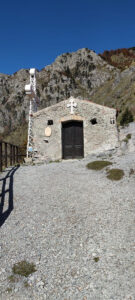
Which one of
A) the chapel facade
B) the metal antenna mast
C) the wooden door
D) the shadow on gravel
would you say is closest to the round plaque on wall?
the chapel facade

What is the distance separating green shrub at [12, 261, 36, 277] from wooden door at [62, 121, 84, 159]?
10.1 metres

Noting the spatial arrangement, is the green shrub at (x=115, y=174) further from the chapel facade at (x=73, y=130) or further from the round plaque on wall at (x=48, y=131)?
the round plaque on wall at (x=48, y=131)

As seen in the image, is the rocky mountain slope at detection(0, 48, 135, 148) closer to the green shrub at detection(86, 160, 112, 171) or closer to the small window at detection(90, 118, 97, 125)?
the small window at detection(90, 118, 97, 125)

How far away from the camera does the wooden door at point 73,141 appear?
13.3 m

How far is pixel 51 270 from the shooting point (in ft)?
10.5

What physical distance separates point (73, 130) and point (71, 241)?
9914mm

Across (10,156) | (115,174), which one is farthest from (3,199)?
(10,156)

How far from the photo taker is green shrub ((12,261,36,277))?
3.15 meters

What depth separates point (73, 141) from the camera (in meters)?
13.3

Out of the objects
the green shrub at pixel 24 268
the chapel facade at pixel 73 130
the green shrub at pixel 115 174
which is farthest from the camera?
the chapel facade at pixel 73 130

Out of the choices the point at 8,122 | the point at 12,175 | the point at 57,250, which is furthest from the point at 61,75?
the point at 57,250

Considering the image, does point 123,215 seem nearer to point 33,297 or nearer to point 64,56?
point 33,297

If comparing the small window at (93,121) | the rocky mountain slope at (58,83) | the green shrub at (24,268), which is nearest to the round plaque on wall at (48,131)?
the small window at (93,121)

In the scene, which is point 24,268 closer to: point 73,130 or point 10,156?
point 10,156
